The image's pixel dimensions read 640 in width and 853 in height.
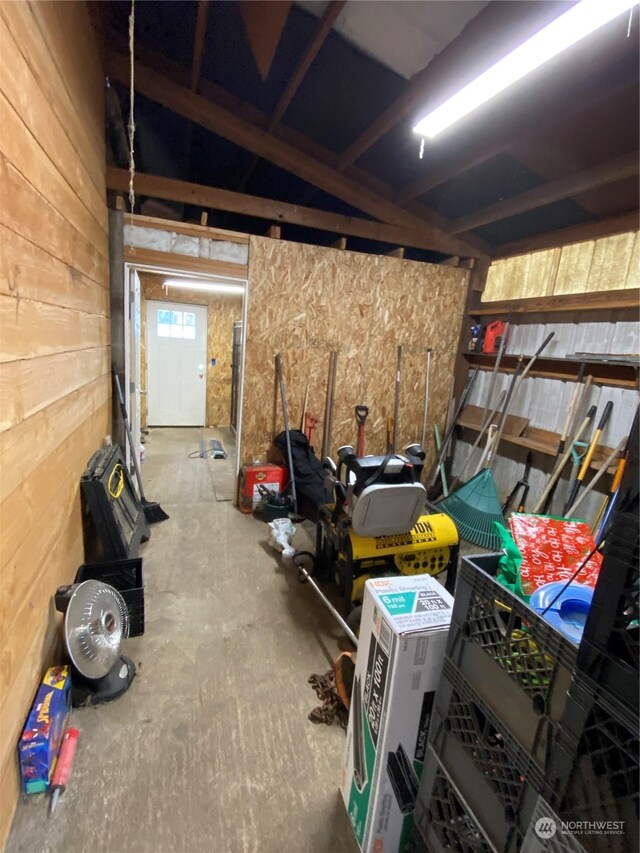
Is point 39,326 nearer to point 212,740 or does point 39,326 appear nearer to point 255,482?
point 212,740

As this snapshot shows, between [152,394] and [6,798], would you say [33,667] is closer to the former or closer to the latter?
[6,798]

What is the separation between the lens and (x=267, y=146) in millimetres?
3164

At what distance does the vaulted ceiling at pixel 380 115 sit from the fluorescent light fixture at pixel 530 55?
0.05 meters

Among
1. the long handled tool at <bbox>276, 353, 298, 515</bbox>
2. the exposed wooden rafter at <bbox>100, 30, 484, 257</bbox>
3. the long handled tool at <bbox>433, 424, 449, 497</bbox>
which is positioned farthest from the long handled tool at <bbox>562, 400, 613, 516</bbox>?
the long handled tool at <bbox>276, 353, 298, 515</bbox>

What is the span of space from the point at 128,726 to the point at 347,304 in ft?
11.8

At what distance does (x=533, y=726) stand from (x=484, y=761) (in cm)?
18

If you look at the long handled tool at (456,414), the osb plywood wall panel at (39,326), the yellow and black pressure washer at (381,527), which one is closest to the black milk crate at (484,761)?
the yellow and black pressure washer at (381,527)

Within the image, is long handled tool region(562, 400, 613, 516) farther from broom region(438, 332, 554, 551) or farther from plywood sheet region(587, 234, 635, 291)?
plywood sheet region(587, 234, 635, 291)

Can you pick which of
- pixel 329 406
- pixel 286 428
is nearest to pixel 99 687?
pixel 286 428

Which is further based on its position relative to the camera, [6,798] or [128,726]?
[128,726]

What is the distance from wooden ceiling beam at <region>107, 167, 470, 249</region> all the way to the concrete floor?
9.87 ft

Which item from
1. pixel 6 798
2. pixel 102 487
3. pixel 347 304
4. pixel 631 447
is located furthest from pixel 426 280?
pixel 6 798

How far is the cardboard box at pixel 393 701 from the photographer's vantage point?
1.02 metres

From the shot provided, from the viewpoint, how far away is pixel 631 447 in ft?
A: 1.89
